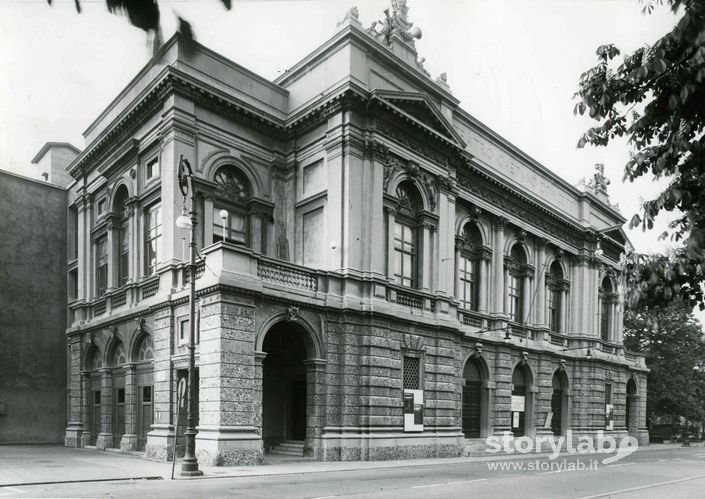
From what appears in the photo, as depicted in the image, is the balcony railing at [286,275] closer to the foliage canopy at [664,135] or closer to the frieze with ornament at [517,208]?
the frieze with ornament at [517,208]

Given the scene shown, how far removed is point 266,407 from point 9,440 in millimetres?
14950

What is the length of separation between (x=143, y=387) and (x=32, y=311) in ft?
39.7

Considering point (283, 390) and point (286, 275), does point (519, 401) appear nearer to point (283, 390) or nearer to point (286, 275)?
point (283, 390)

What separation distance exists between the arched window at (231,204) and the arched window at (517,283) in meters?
16.3

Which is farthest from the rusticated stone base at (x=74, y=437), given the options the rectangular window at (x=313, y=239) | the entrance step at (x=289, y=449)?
the rectangular window at (x=313, y=239)

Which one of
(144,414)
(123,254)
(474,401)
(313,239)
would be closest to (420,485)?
(313,239)

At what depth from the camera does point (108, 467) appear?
18250 mm

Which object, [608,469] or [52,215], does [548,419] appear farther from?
[52,215]

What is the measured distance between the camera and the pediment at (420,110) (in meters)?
24.2

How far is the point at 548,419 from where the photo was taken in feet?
110

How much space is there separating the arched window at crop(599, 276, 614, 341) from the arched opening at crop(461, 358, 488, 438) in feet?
51.6

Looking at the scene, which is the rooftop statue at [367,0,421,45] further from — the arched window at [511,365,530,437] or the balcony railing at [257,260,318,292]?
the arched window at [511,365,530,437]

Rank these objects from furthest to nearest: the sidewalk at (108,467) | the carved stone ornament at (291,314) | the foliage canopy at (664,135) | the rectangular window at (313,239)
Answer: the rectangular window at (313,239), the carved stone ornament at (291,314), the sidewalk at (108,467), the foliage canopy at (664,135)

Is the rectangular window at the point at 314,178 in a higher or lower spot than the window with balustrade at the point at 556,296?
higher
